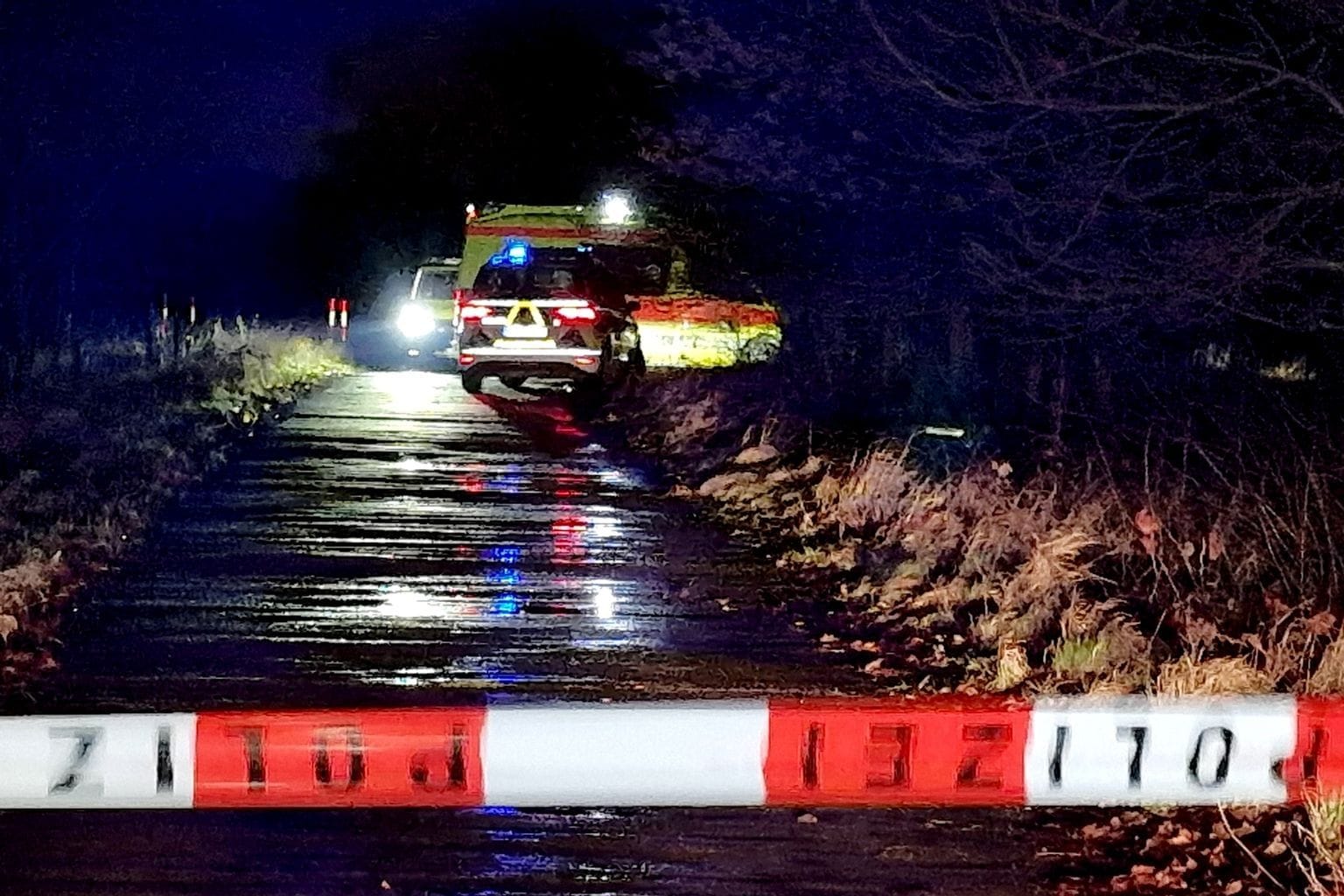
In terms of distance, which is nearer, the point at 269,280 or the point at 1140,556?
the point at 1140,556

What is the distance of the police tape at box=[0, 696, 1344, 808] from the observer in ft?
13.2

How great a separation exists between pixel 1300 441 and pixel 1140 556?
1.91 m

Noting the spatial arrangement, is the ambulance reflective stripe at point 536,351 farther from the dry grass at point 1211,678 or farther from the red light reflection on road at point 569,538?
the dry grass at point 1211,678

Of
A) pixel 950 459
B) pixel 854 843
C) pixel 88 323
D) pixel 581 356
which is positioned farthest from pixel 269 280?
pixel 854 843

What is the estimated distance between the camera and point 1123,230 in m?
7.83

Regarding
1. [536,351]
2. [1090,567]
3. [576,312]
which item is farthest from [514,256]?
[1090,567]

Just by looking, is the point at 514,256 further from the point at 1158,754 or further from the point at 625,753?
the point at 1158,754

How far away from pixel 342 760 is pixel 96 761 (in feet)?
1.86

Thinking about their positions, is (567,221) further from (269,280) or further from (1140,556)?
(269,280)

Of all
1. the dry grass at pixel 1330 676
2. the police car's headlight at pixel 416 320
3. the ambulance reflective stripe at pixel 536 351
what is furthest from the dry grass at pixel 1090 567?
the police car's headlight at pixel 416 320

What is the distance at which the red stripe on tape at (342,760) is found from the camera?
4039 mm

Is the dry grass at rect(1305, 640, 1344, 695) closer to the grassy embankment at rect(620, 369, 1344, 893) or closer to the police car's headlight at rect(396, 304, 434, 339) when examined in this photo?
the grassy embankment at rect(620, 369, 1344, 893)

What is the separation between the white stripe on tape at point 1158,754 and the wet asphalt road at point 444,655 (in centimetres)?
60

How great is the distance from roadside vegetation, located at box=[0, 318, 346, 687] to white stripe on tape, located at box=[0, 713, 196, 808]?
2666 mm
